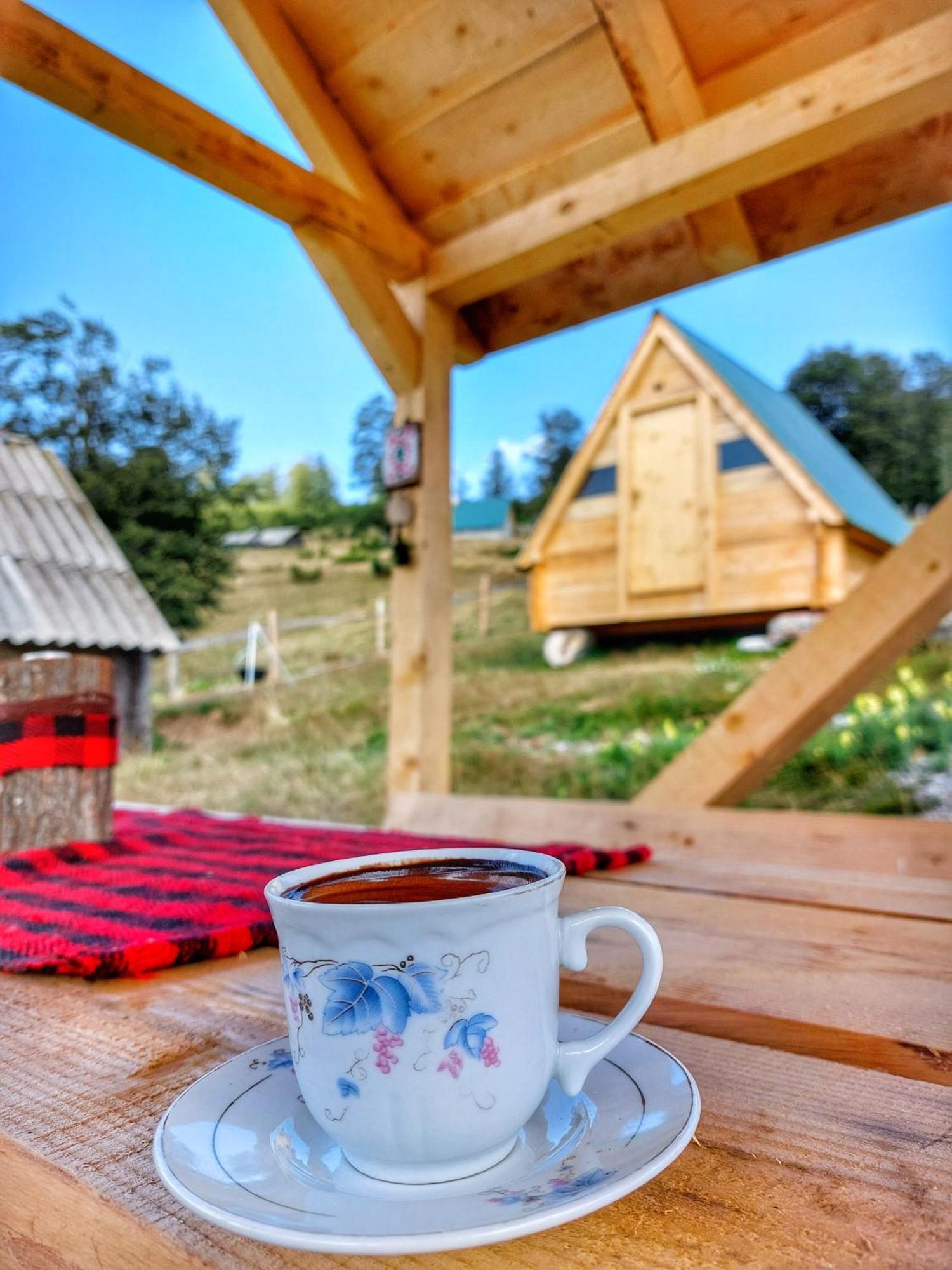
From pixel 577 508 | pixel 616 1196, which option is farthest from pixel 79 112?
pixel 577 508

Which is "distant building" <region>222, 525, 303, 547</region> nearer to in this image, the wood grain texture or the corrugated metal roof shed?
the corrugated metal roof shed

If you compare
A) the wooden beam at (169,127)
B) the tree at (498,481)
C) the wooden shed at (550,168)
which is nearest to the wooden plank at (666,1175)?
the wooden shed at (550,168)

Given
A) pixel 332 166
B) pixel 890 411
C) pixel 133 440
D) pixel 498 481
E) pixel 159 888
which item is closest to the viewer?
pixel 159 888

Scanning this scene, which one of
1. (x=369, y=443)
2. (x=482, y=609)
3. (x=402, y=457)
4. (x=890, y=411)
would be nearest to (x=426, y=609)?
(x=402, y=457)

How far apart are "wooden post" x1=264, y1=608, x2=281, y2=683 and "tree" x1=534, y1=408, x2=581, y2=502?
1217mm

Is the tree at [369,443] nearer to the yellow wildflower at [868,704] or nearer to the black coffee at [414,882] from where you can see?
the yellow wildflower at [868,704]

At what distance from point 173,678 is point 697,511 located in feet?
6.67

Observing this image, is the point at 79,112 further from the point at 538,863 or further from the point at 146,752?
the point at 146,752

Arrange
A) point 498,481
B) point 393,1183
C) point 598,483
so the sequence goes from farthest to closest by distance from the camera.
Answer: point 498,481
point 598,483
point 393,1183

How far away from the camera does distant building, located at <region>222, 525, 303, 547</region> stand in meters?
3.41

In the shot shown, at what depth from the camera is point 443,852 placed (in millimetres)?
354

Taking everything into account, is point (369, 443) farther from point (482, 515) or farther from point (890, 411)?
point (890, 411)

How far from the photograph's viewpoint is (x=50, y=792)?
3.45 ft

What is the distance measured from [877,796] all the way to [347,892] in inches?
88.8
